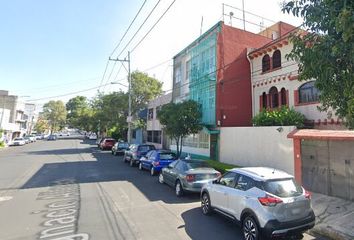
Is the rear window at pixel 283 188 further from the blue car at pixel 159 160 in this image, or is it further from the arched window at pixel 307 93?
the arched window at pixel 307 93

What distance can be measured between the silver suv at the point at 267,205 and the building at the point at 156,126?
74.8 feet

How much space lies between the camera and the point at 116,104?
39.2 m

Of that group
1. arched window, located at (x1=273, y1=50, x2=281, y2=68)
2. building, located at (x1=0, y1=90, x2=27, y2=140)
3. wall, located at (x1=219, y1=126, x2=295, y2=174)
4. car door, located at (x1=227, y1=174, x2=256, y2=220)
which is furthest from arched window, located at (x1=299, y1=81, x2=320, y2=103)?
building, located at (x1=0, y1=90, x2=27, y2=140)

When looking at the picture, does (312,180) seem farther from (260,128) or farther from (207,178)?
(260,128)

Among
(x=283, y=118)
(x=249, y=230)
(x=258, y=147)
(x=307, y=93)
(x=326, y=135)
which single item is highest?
(x=307, y=93)

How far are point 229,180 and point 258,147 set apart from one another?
8.25m

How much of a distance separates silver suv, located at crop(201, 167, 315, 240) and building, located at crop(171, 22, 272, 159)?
12491 millimetres

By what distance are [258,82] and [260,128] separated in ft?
20.5

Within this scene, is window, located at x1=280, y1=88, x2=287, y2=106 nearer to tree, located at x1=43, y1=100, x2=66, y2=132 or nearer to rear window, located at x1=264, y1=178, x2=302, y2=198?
rear window, located at x1=264, y1=178, x2=302, y2=198

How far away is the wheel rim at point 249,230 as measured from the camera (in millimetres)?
6391

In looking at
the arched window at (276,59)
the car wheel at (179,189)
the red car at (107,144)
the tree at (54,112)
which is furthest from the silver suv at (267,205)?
the tree at (54,112)

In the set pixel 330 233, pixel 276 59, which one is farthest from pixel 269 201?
pixel 276 59

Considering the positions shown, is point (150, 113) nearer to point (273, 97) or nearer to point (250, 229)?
point (273, 97)

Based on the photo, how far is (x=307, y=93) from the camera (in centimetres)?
1702
